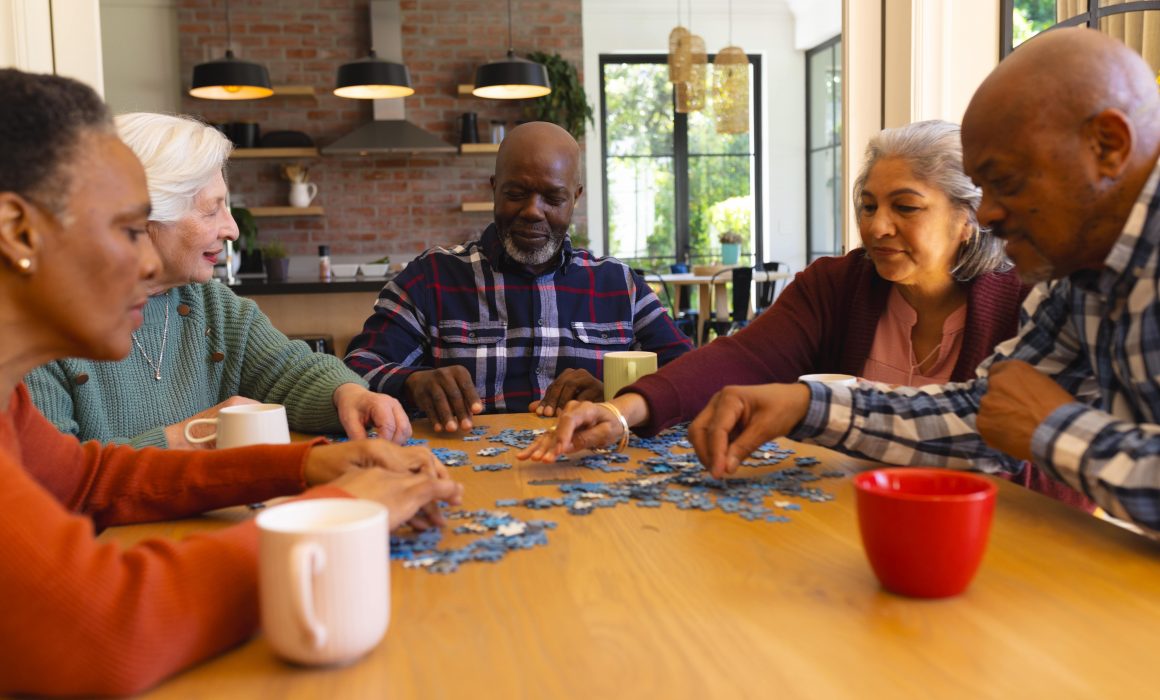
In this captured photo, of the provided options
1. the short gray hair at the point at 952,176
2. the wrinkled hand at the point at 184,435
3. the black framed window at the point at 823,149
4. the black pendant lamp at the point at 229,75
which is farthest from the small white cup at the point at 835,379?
the black framed window at the point at 823,149

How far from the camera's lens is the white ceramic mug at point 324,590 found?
2.74ft

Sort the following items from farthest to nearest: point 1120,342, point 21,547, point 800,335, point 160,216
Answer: point 800,335 → point 160,216 → point 1120,342 → point 21,547

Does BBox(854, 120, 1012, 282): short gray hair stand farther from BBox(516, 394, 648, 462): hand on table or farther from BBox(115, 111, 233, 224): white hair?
BBox(115, 111, 233, 224): white hair

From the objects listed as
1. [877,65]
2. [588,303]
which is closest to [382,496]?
[588,303]

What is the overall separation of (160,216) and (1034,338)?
5.74ft

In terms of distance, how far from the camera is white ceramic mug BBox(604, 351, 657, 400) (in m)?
2.12

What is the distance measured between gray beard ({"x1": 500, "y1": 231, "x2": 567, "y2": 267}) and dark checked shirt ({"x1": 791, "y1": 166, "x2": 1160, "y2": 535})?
1.43 m

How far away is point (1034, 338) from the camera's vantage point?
156 cm

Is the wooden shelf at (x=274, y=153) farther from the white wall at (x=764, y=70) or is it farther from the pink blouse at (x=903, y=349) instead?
the pink blouse at (x=903, y=349)

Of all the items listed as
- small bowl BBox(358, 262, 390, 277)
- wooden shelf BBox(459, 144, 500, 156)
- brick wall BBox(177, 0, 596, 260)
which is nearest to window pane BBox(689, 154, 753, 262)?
brick wall BBox(177, 0, 596, 260)

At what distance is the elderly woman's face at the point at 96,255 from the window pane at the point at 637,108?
9325mm

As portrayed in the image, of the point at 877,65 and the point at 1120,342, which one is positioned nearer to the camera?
the point at 1120,342

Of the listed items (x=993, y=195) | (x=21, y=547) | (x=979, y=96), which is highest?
(x=979, y=96)

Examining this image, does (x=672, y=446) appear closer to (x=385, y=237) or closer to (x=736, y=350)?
(x=736, y=350)
